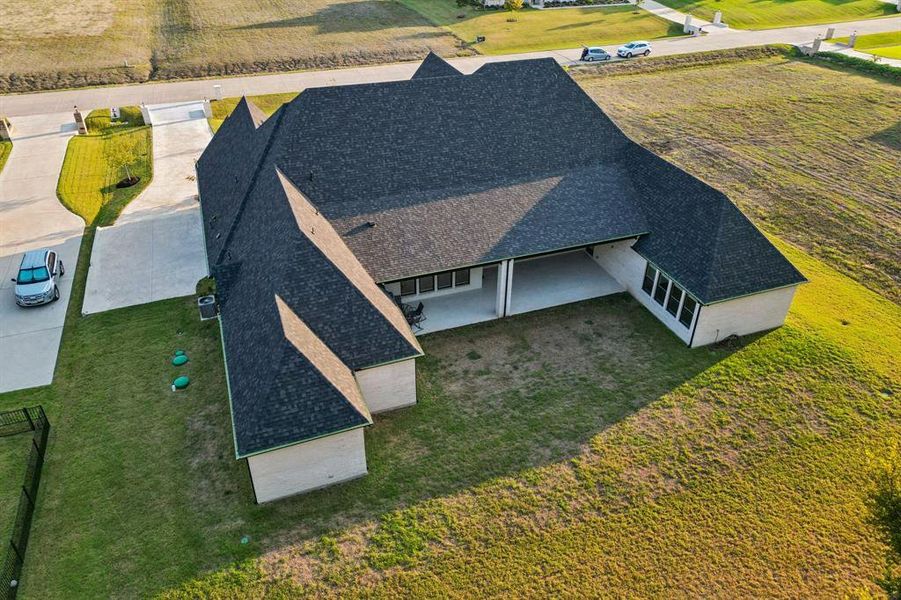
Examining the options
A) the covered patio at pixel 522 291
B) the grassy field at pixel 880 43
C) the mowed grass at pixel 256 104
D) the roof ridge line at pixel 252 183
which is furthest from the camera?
the grassy field at pixel 880 43

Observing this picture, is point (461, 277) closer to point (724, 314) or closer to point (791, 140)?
point (724, 314)

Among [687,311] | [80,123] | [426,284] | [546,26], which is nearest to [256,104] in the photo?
[80,123]

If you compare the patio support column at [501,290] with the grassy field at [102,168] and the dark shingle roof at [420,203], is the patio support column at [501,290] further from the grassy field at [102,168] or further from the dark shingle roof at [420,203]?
the grassy field at [102,168]

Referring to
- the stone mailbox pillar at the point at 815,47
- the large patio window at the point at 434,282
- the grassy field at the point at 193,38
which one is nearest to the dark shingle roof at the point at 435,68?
the large patio window at the point at 434,282

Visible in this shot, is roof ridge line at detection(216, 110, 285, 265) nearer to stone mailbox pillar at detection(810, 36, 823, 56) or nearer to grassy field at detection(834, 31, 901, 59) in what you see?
stone mailbox pillar at detection(810, 36, 823, 56)

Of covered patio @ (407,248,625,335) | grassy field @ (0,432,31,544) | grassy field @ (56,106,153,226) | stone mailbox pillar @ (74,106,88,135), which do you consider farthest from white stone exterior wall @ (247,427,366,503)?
stone mailbox pillar @ (74,106,88,135)

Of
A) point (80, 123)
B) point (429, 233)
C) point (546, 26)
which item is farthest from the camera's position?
point (546, 26)
